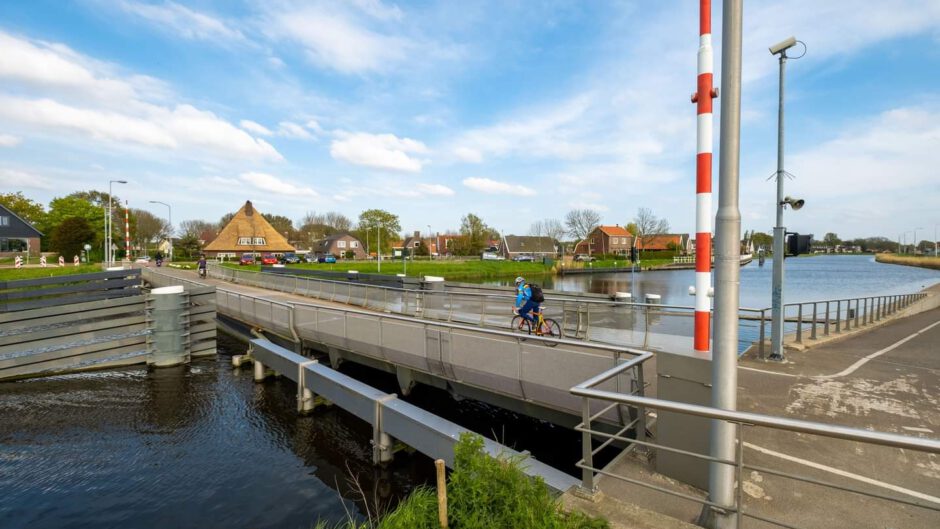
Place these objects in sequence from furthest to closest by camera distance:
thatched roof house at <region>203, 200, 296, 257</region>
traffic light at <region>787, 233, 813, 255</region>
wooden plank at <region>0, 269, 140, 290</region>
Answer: thatched roof house at <region>203, 200, 296, 257</region> < wooden plank at <region>0, 269, 140, 290</region> < traffic light at <region>787, 233, 813, 255</region>

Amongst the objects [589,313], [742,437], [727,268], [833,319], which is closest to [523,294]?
[589,313]

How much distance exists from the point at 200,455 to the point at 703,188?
9.00 meters

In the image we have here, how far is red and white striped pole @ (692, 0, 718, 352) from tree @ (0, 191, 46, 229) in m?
105

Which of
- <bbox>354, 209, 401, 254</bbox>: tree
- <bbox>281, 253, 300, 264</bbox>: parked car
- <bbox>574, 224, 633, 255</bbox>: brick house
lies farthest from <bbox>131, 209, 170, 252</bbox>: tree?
<bbox>574, 224, 633, 255</bbox>: brick house

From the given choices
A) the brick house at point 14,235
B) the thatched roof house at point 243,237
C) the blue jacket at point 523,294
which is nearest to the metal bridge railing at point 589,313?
the blue jacket at point 523,294

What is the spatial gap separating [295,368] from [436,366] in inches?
167

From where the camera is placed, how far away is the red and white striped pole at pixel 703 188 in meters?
4.78

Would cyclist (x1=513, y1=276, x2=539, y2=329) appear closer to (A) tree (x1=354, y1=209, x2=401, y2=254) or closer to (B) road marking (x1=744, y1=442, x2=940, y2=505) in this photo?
(B) road marking (x1=744, y1=442, x2=940, y2=505)

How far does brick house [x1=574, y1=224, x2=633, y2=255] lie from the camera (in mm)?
119062

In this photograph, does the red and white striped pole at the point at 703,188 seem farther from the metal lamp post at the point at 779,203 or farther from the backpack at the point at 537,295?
the metal lamp post at the point at 779,203

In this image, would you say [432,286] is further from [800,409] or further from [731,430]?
[731,430]

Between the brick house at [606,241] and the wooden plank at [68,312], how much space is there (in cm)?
11021

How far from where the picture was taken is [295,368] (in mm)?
10672

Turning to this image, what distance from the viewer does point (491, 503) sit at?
12.7 feet
